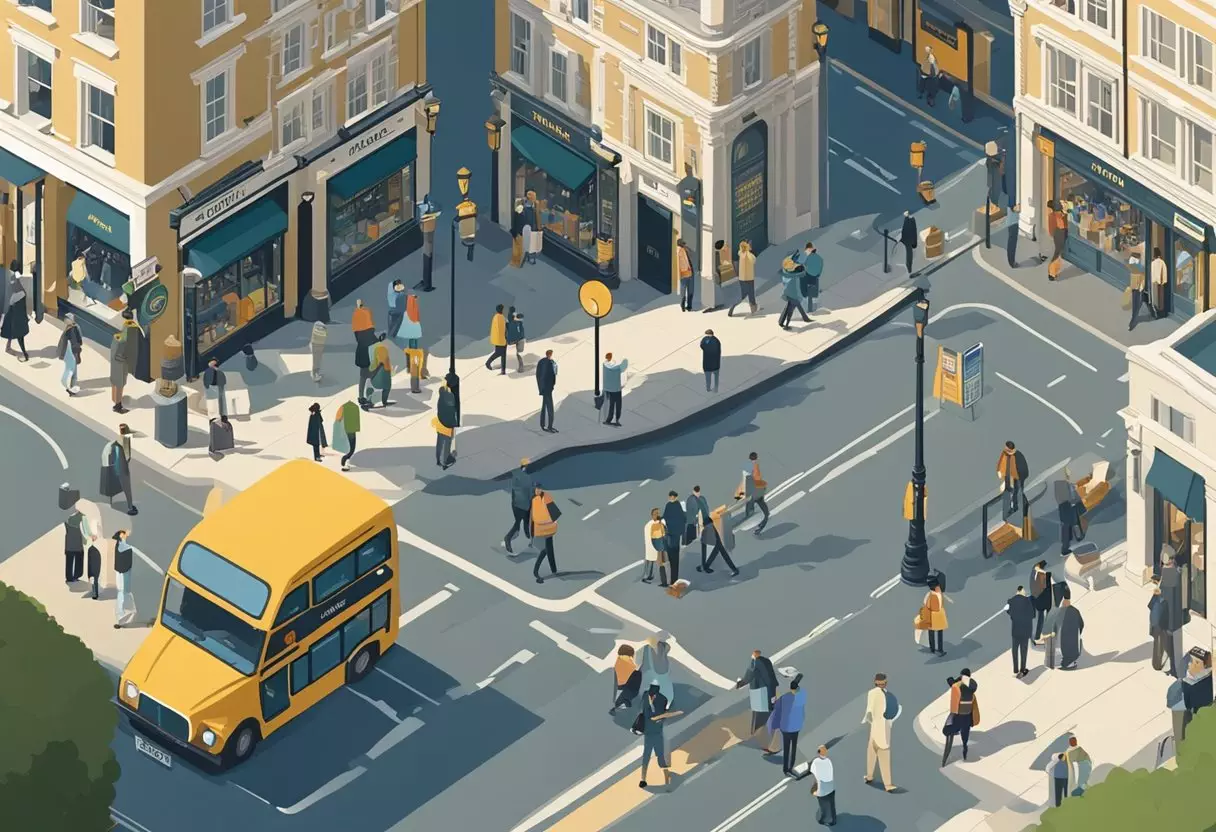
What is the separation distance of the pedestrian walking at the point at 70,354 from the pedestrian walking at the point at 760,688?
2055 cm

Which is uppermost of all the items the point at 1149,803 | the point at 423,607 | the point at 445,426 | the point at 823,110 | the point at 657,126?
the point at 657,126

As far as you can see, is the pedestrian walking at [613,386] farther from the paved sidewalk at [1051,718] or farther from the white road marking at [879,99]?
the white road marking at [879,99]

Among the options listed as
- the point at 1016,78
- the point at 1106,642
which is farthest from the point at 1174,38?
the point at 1106,642

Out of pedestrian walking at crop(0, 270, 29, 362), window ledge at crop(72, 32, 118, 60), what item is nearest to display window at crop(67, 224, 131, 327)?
pedestrian walking at crop(0, 270, 29, 362)

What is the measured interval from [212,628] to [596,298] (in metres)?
14.7

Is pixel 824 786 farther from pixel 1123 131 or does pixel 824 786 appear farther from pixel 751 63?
pixel 751 63

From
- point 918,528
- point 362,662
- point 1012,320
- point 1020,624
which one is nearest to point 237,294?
point 362,662

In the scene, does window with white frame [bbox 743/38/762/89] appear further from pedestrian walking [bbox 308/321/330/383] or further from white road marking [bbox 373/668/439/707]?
white road marking [bbox 373/668/439/707]

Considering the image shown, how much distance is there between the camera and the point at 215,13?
312 ft

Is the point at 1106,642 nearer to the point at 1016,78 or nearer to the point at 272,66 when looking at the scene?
the point at 1016,78

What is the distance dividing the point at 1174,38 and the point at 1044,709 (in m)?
18.1

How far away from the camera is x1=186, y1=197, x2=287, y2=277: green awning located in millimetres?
96625

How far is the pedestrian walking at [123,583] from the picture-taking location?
88125 millimetres

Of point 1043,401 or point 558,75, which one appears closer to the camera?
point 1043,401
